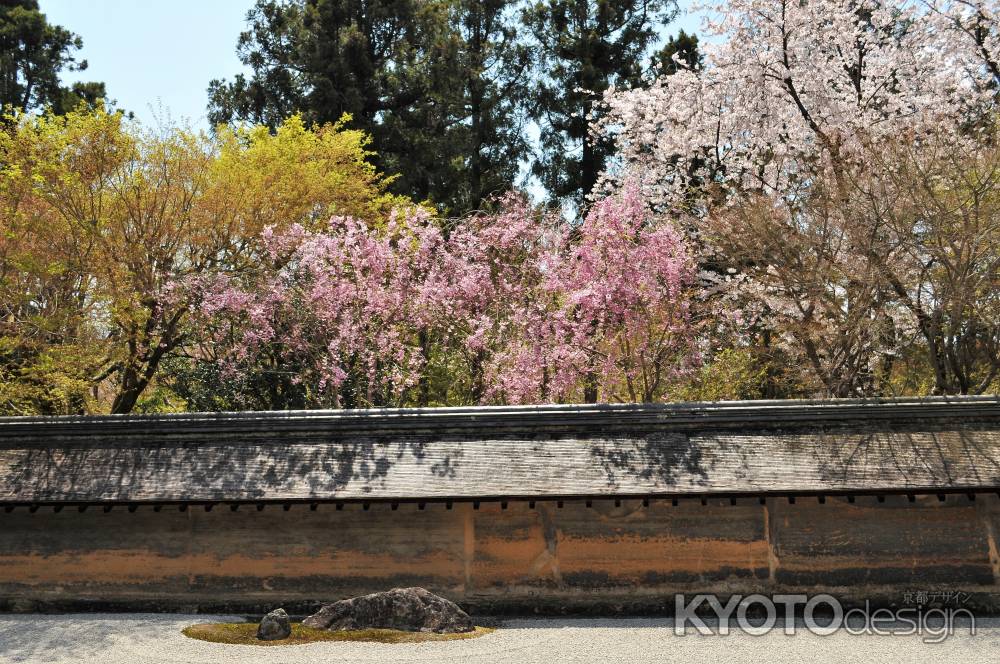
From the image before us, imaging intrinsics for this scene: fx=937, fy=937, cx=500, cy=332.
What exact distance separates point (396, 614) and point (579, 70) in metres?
26.5

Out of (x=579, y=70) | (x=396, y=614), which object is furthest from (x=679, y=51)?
(x=396, y=614)

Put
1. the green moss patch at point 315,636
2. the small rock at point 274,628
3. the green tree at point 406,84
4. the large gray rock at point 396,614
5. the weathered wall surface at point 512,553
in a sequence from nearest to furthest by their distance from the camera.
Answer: the green moss patch at point 315,636, the small rock at point 274,628, the large gray rock at point 396,614, the weathered wall surface at point 512,553, the green tree at point 406,84

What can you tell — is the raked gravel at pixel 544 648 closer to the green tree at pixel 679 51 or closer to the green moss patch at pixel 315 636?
the green moss patch at pixel 315 636

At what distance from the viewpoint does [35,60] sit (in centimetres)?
3469

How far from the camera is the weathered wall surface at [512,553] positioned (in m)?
11.7

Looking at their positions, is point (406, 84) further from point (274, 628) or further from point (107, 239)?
point (274, 628)

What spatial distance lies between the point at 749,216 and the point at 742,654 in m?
9.30

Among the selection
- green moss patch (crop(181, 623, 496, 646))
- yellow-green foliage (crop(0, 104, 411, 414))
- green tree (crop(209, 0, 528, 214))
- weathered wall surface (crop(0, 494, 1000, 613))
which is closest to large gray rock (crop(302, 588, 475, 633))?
green moss patch (crop(181, 623, 496, 646))

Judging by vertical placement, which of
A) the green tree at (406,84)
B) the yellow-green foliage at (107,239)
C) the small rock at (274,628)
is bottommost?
the small rock at (274,628)

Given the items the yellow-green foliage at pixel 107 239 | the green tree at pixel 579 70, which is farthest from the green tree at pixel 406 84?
the yellow-green foliage at pixel 107 239

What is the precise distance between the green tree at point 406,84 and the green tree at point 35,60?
5.12m

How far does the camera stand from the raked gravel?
9.55m

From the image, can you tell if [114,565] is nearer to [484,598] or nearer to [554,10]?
[484,598]

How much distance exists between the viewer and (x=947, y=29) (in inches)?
759
